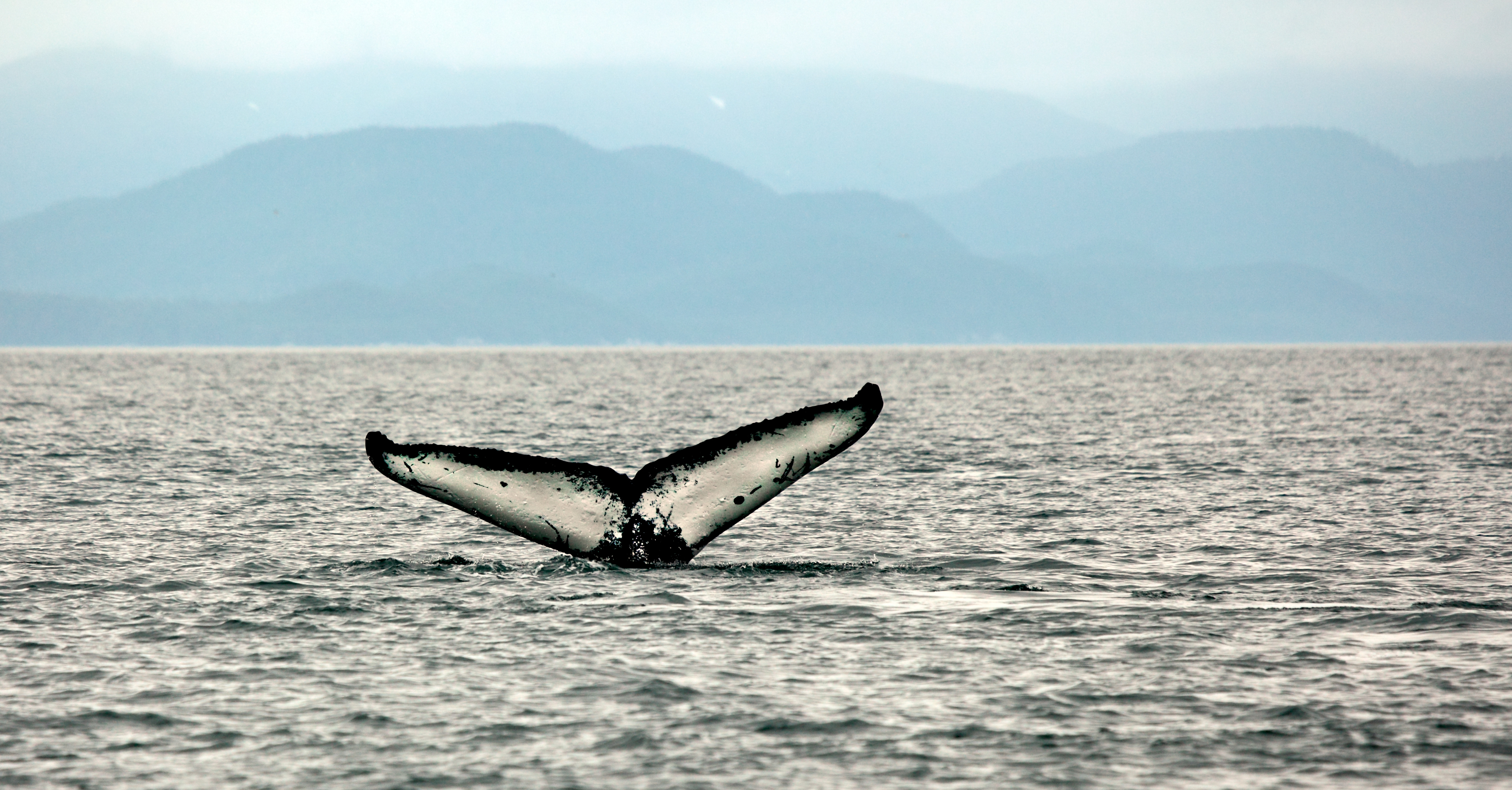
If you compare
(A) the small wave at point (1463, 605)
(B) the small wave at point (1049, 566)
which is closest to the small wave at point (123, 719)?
(B) the small wave at point (1049, 566)

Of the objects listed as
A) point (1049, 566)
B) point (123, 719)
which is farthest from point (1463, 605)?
point (123, 719)

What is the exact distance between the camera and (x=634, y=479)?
13.4m

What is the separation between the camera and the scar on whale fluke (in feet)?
41.6

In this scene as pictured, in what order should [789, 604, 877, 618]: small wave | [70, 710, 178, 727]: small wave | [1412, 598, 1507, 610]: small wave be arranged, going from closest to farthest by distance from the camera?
[70, 710, 178, 727]: small wave → [789, 604, 877, 618]: small wave → [1412, 598, 1507, 610]: small wave

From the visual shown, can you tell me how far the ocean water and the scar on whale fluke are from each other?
783 mm

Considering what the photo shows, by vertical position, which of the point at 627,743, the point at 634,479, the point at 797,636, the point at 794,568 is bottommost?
the point at 627,743

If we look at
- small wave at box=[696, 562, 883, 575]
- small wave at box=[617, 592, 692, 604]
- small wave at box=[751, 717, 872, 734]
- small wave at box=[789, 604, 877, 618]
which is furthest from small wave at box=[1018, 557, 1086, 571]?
small wave at box=[751, 717, 872, 734]

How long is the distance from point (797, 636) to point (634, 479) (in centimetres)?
217

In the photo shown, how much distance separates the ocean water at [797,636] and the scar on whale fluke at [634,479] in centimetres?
78

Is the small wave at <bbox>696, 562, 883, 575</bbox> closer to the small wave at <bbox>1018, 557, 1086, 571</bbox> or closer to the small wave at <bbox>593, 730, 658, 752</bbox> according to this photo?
the small wave at <bbox>1018, 557, 1086, 571</bbox>

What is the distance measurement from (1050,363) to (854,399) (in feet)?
496

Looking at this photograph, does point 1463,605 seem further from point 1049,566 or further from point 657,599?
point 657,599

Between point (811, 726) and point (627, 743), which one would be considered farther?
point (811, 726)

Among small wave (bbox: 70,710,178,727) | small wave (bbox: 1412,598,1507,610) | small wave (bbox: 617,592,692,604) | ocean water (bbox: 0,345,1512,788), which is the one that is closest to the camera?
ocean water (bbox: 0,345,1512,788)
